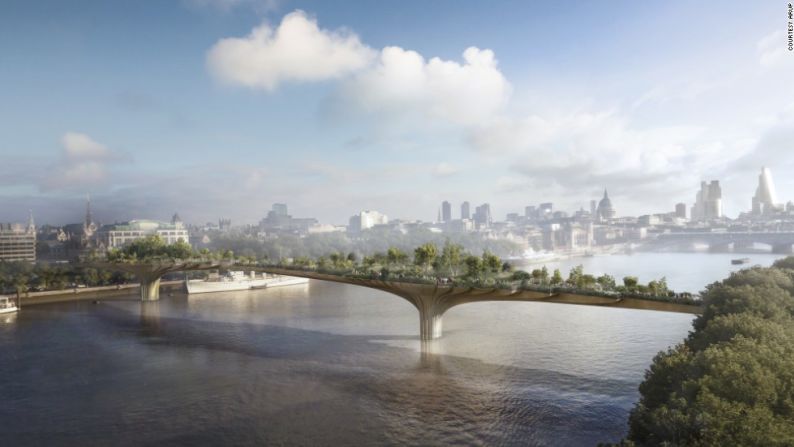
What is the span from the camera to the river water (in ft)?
76.4

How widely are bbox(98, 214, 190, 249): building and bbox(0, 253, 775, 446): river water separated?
128857mm

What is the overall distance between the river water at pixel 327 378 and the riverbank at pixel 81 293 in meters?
20.6

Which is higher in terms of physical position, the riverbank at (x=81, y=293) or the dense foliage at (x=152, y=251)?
the dense foliage at (x=152, y=251)

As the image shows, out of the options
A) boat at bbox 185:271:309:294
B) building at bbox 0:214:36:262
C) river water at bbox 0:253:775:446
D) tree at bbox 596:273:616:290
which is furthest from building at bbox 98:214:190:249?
tree at bbox 596:273:616:290

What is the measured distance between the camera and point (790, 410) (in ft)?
41.9

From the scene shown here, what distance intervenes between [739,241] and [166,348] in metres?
188

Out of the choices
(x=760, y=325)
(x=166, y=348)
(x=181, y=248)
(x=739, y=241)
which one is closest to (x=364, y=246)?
(x=181, y=248)

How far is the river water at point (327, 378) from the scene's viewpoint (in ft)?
76.4

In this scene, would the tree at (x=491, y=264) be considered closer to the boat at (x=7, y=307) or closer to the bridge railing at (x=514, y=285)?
the bridge railing at (x=514, y=285)

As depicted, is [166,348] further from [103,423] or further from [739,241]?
[739,241]

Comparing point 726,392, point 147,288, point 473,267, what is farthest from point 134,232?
point 726,392

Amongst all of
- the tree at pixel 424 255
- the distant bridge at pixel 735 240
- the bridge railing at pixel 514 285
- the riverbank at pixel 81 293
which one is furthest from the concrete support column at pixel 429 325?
the distant bridge at pixel 735 240

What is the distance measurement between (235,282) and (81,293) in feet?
82.2

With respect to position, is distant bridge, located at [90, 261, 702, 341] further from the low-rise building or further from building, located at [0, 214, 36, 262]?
the low-rise building
